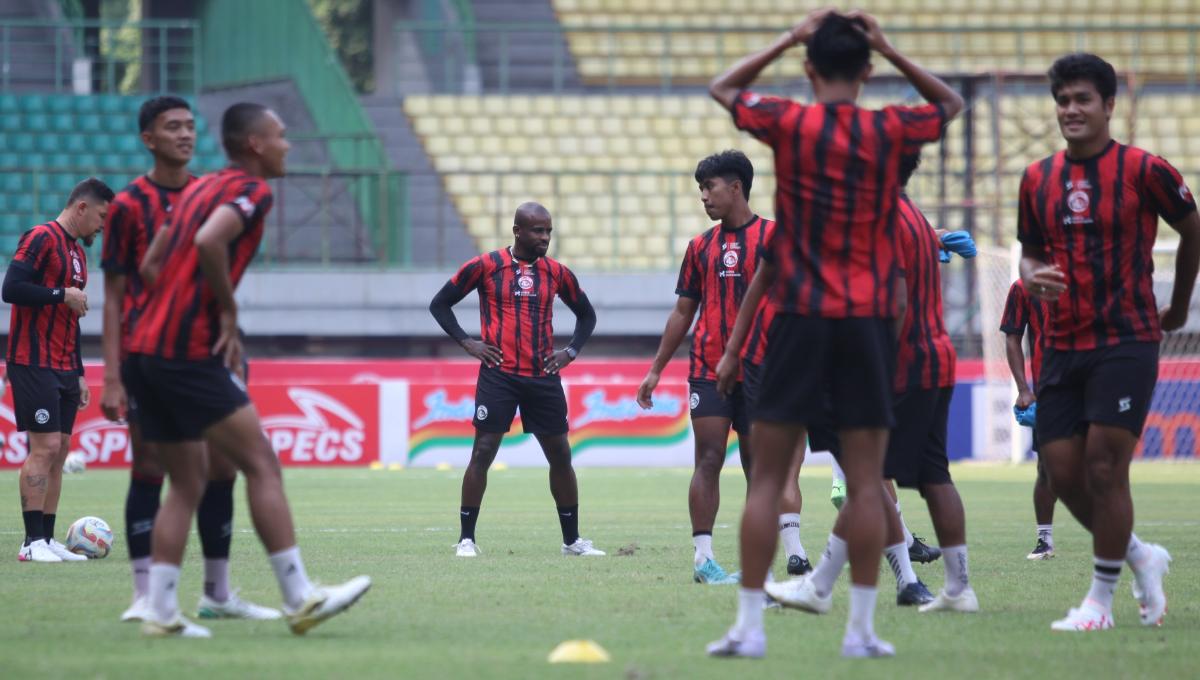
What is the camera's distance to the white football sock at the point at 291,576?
609cm

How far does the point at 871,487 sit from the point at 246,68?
2558 cm

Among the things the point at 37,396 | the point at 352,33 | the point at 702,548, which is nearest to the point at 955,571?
the point at 702,548

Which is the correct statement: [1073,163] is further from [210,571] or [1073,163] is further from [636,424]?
[636,424]

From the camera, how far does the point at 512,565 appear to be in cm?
925

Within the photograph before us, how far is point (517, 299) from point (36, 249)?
304cm

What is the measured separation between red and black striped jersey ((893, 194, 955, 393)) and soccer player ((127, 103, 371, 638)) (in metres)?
2.72

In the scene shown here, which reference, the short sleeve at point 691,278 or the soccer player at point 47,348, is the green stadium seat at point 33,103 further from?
the short sleeve at point 691,278

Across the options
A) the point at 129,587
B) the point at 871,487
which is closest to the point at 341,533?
the point at 129,587

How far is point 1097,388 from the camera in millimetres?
6527

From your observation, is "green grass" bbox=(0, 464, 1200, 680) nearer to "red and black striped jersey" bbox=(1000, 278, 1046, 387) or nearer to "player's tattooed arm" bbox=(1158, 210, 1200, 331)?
"player's tattooed arm" bbox=(1158, 210, 1200, 331)

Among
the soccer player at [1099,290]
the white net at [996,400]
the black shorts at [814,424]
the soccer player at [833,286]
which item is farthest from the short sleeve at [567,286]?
the white net at [996,400]

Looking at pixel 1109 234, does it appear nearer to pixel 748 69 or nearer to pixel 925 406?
pixel 925 406

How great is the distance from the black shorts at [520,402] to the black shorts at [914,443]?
349 cm

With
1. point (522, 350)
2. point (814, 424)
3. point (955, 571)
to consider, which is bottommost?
point (955, 571)
